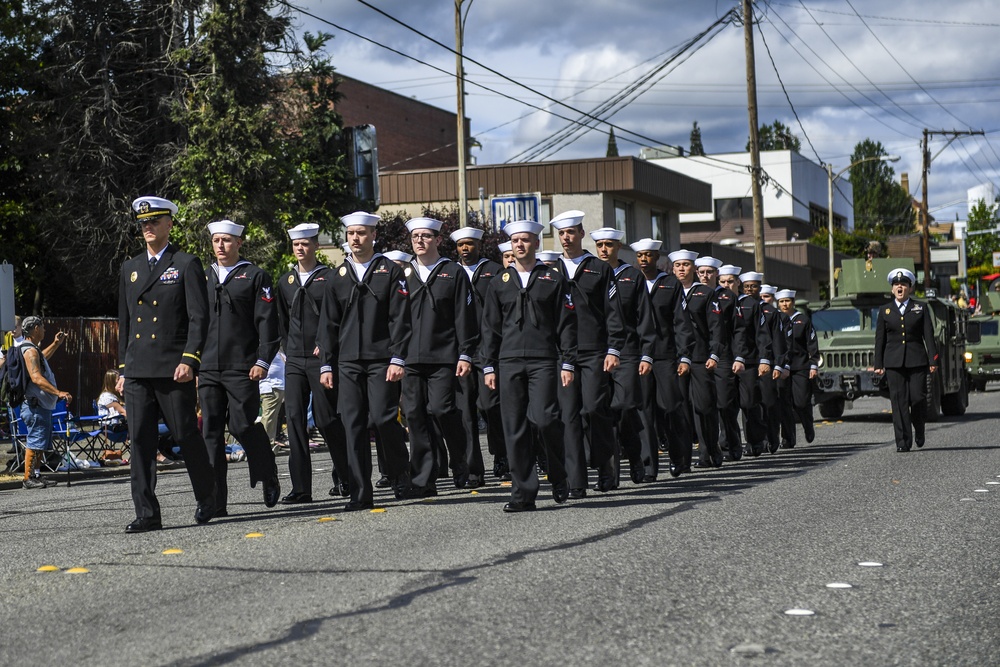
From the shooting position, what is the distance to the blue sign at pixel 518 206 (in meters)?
24.2

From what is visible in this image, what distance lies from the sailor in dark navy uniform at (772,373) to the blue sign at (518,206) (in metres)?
7.96

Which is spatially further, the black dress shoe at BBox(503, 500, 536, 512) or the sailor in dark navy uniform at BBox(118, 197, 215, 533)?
the black dress shoe at BBox(503, 500, 536, 512)

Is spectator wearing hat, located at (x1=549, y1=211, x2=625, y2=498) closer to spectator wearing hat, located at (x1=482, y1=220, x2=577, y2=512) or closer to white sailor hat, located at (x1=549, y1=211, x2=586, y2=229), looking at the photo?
white sailor hat, located at (x1=549, y1=211, x2=586, y2=229)

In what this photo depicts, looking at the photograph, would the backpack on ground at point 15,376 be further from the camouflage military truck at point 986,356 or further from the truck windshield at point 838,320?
the camouflage military truck at point 986,356

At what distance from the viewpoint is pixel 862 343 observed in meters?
22.6

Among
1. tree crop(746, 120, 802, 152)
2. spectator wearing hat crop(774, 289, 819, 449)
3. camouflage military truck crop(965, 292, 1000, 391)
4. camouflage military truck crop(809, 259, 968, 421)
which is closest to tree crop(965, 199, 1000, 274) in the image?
tree crop(746, 120, 802, 152)

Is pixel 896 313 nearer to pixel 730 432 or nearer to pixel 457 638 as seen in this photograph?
pixel 730 432

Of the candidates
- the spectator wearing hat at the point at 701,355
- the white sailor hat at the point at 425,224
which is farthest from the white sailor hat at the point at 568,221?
the spectator wearing hat at the point at 701,355

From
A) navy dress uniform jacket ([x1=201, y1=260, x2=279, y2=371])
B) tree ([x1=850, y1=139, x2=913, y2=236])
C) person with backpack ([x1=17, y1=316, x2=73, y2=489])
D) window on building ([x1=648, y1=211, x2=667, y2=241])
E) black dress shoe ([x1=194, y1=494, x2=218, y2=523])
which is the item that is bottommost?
black dress shoe ([x1=194, y1=494, x2=218, y2=523])

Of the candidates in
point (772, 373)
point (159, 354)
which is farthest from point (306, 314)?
point (772, 373)

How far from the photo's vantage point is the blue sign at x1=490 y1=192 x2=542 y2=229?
2423 cm

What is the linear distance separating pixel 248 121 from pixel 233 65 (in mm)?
1856

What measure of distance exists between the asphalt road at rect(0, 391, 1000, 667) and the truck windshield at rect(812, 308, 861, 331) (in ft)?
40.1

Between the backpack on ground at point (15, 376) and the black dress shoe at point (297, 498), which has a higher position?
the backpack on ground at point (15, 376)
